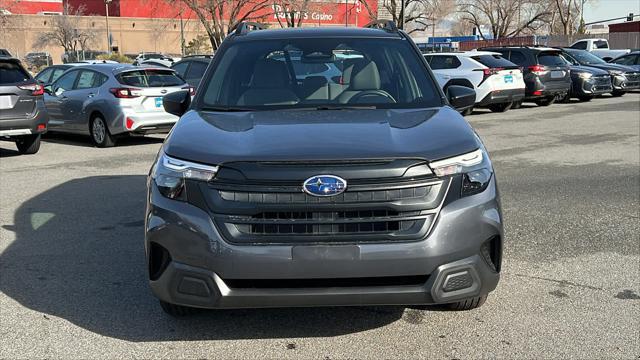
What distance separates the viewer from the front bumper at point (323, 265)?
3.20 meters

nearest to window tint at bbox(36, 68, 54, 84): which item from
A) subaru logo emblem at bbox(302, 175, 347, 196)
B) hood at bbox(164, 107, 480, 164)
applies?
hood at bbox(164, 107, 480, 164)

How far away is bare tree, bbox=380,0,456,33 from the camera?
43500mm

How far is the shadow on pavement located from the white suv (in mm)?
11858

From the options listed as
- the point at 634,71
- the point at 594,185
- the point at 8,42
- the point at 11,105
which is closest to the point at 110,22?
the point at 8,42

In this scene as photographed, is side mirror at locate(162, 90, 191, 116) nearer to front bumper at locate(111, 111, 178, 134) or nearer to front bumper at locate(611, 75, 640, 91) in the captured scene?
front bumper at locate(111, 111, 178, 134)

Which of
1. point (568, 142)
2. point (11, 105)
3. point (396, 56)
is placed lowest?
→ point (568, 142)

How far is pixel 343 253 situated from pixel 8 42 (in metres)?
73.9

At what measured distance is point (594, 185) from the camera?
8070mm

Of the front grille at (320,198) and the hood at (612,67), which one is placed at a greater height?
the front grille at (320,198)

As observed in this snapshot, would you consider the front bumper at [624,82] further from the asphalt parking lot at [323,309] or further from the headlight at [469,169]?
the headlight at [469,169]

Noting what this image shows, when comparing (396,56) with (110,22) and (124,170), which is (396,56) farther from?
(110,22)

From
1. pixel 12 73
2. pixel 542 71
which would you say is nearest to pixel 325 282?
pixel 12 73

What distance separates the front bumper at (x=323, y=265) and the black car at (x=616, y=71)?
20367mm

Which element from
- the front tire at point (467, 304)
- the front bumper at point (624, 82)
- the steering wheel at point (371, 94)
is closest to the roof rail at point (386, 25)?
the steering wheel at point (371, 94)
